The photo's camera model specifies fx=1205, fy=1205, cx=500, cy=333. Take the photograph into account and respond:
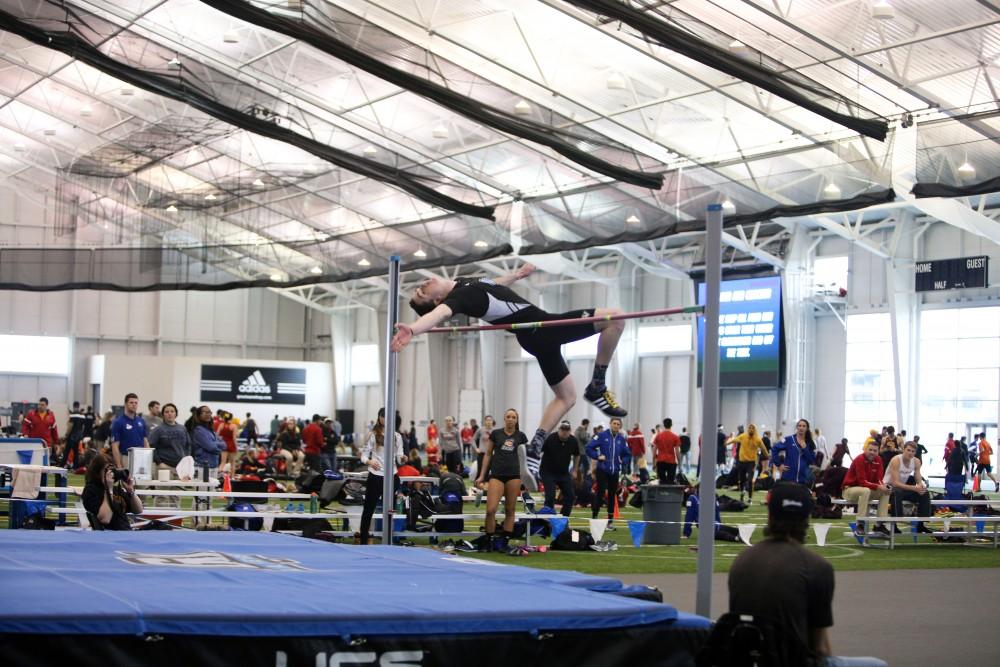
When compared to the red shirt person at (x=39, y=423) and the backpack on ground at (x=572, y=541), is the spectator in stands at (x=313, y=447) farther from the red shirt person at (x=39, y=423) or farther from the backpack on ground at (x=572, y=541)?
the backpack on ground at (x=572, y=541)

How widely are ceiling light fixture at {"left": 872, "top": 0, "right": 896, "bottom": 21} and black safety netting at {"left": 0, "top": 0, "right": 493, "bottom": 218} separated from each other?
7.87 metres

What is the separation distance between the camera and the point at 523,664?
5016 millimetres

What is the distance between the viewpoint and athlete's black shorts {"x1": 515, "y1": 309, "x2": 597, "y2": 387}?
830 centimetres

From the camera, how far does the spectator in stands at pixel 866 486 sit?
51.8ft

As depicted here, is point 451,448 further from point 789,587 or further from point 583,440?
point 789,587

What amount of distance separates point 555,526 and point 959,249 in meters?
18.2

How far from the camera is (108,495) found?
9.91m

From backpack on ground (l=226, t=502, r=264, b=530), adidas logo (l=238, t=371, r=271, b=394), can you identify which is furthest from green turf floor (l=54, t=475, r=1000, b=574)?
adidas logo (l=238, t=371, r=271, b=394)

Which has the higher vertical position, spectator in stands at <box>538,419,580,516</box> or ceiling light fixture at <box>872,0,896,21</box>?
ceiling light fixture at <box>872,0,896,21</box>

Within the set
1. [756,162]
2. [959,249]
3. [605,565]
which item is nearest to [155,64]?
[756,162]

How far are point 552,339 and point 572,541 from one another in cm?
579

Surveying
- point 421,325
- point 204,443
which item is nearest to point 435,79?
point 204,443

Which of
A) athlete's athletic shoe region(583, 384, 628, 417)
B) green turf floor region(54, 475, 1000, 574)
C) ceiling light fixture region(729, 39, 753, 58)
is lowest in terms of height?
green turf floor region(54, 475, 1000, 574)

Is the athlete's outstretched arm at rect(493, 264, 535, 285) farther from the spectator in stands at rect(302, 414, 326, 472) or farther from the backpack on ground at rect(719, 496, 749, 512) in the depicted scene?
the spectator in stands at rect(302, 414, 326, 472)
